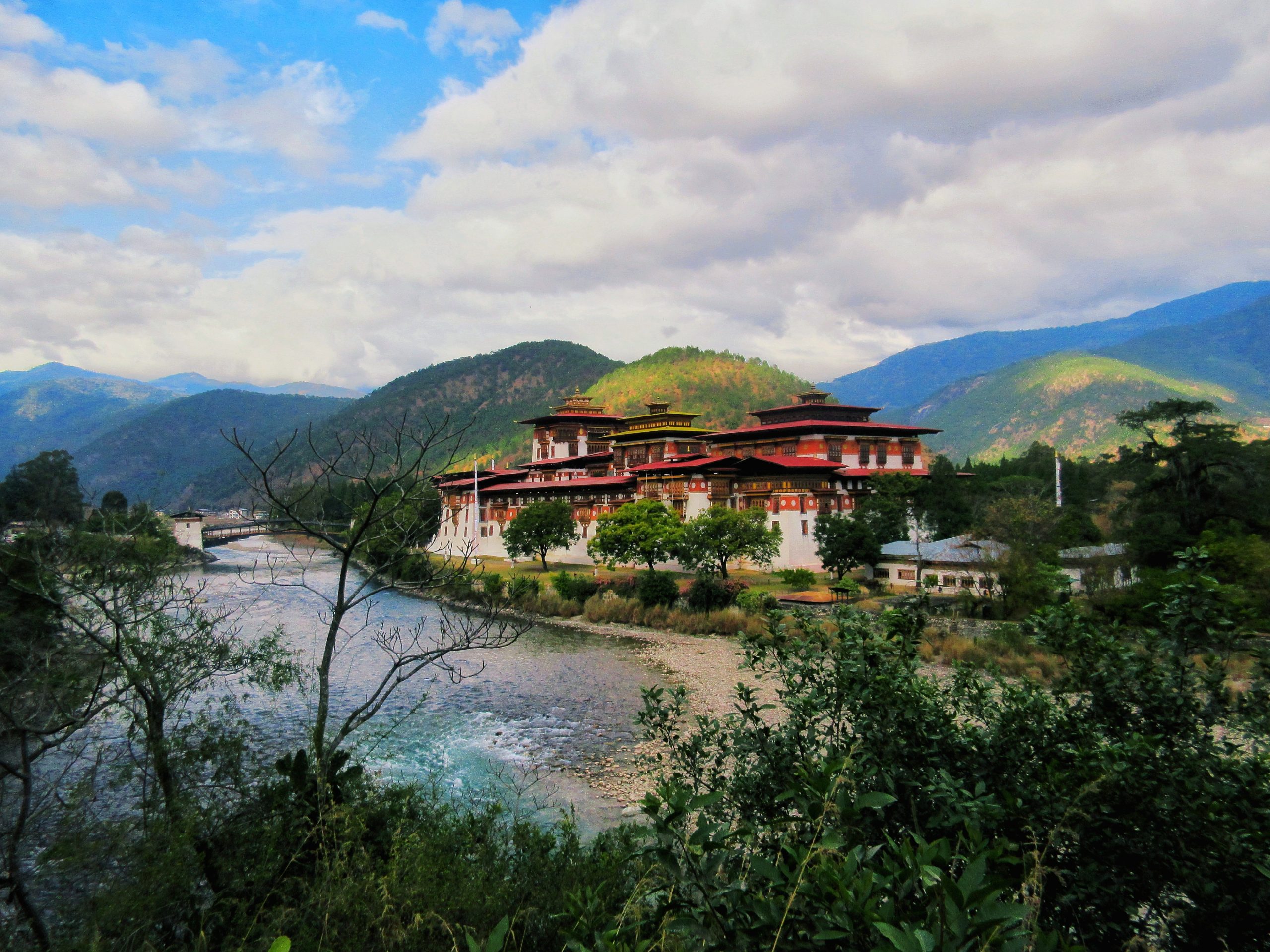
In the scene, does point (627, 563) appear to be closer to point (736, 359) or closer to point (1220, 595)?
point (1220, 595)

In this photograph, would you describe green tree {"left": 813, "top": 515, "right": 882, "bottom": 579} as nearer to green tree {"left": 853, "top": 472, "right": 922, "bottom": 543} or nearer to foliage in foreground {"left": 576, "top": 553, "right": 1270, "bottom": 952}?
green tree {"left": 853, "top": 472, "right": 922, "bottom": 543}

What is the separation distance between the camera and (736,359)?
119 meters

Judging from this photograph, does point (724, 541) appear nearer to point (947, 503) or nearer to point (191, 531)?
point (947, 503)

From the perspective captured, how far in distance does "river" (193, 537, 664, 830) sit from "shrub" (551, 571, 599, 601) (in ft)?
14.6

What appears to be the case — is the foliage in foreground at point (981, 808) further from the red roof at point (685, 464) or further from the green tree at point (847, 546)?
the red roof at point (685, 464)

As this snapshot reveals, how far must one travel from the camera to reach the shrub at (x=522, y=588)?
3609 centimetres

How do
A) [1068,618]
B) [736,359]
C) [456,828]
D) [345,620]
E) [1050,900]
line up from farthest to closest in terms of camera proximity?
[736,359] < [345,620] < [456,828] < [1068,618] < [1050,900]

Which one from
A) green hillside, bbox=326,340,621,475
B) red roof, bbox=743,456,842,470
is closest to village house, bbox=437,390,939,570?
red roof, bbox=743,456,842,470

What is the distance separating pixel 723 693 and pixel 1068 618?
58.8ft

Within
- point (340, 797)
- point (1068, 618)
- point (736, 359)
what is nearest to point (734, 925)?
point (1068, 618)

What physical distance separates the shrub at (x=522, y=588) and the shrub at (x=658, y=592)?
5.58 m

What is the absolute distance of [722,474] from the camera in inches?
1754

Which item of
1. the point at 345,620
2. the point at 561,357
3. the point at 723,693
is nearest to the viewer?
the point at 723,693

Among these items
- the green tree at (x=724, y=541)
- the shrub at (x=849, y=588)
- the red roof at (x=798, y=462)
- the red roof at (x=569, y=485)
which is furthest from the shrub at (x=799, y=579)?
the red roof at (x=569, y=485)
